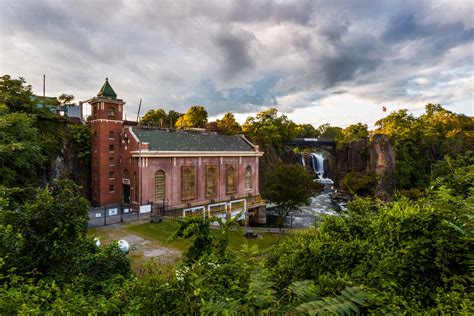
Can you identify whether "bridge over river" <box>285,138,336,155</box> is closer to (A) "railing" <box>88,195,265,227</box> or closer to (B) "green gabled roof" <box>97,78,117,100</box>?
(A) "railing" <box>88,195,265,227</box>

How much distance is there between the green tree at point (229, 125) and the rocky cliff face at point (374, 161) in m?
25.5

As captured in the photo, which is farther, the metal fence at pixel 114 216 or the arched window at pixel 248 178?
the arched window at pixel 248 178

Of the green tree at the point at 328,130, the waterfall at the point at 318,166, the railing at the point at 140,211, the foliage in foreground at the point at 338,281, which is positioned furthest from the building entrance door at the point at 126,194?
the green tree at the point at 328,130

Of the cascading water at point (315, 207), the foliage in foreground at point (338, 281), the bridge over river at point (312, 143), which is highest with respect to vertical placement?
the bridge over river at point (312, 143)

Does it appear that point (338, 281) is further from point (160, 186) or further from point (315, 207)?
point (315, 207)

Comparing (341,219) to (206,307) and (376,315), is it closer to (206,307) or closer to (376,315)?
(376,315)

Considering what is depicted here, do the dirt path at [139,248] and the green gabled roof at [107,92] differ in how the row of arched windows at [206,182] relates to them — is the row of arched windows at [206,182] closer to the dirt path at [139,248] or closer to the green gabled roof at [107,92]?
the dirt path at [139,248]

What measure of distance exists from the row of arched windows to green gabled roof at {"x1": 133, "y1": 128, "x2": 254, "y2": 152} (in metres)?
2.61

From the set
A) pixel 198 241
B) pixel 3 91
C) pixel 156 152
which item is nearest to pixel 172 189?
pixel 156 152

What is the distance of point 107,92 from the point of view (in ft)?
94.9

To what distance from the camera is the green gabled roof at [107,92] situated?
28.6 meters

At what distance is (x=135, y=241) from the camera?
18578mm

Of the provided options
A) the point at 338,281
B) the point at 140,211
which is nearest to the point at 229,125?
the point at 140,211

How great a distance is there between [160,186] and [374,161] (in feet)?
133
